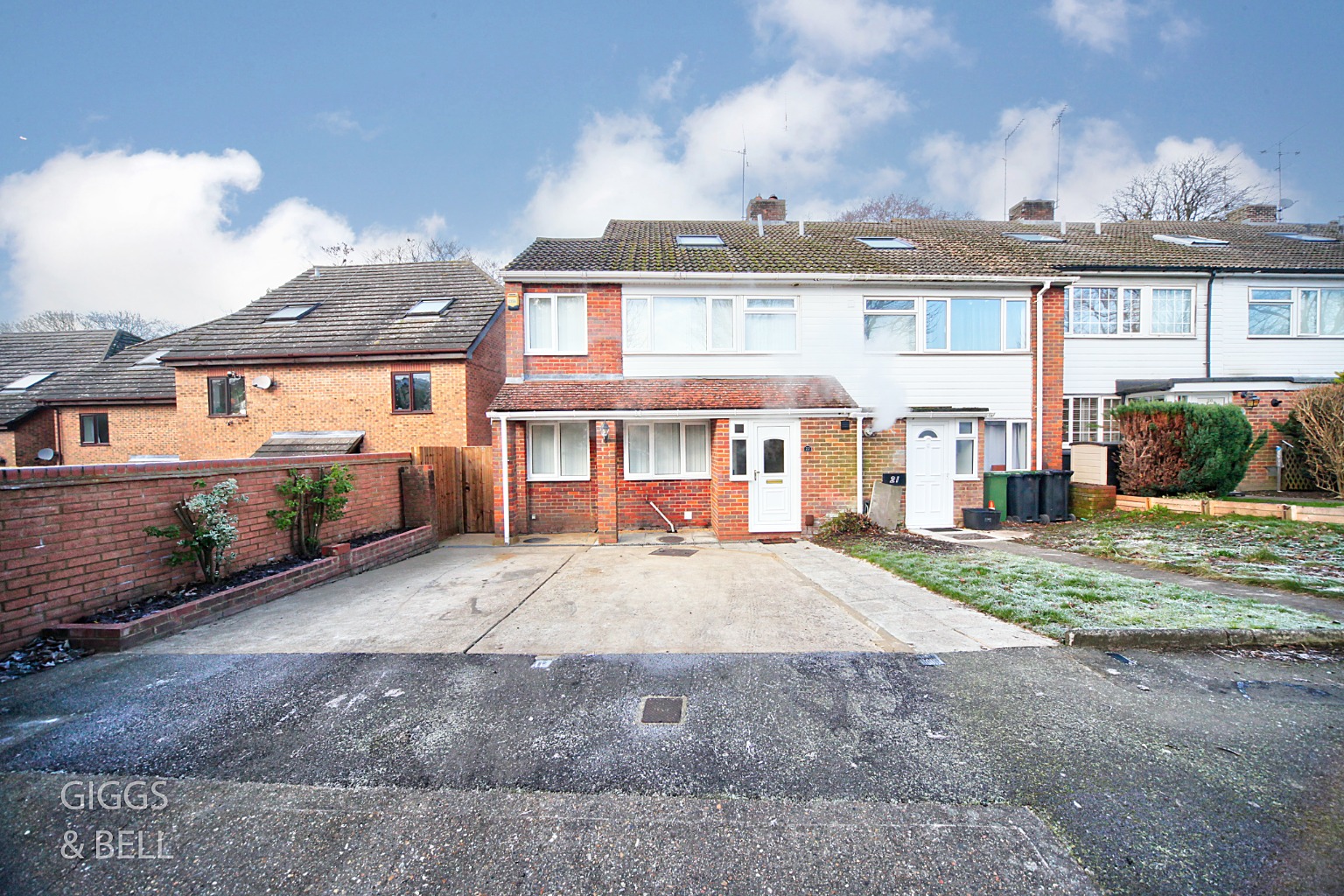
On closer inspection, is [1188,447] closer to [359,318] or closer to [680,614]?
[680,614]

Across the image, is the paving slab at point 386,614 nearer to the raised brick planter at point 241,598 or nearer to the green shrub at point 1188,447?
the raised brick planter at point 241,598

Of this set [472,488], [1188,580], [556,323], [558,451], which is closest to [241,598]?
[472,488]

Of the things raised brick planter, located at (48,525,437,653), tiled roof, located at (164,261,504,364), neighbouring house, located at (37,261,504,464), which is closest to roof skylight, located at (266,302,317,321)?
neighbouring house, located at (37,261,504,464)

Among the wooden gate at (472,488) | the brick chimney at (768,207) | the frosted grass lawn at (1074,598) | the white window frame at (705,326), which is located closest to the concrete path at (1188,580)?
the frosted grass lawn at (1074,598)

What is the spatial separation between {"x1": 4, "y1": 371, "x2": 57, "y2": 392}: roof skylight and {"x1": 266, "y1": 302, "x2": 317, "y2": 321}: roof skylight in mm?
12193

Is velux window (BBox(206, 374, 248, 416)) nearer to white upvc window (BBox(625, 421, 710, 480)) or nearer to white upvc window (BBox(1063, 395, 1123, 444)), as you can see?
white upvc window (BBox(625, 421, 710, 480))

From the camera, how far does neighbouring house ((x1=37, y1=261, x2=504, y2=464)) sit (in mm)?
13773

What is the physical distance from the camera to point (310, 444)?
13453mm

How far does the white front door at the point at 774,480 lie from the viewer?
10039 millimetres

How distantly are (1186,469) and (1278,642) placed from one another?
756 cm

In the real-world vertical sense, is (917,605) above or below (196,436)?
below

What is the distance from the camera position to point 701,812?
243 cm

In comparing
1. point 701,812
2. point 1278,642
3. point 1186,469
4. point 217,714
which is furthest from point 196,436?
point 1186,469

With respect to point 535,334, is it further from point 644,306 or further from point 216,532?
point 216,532
